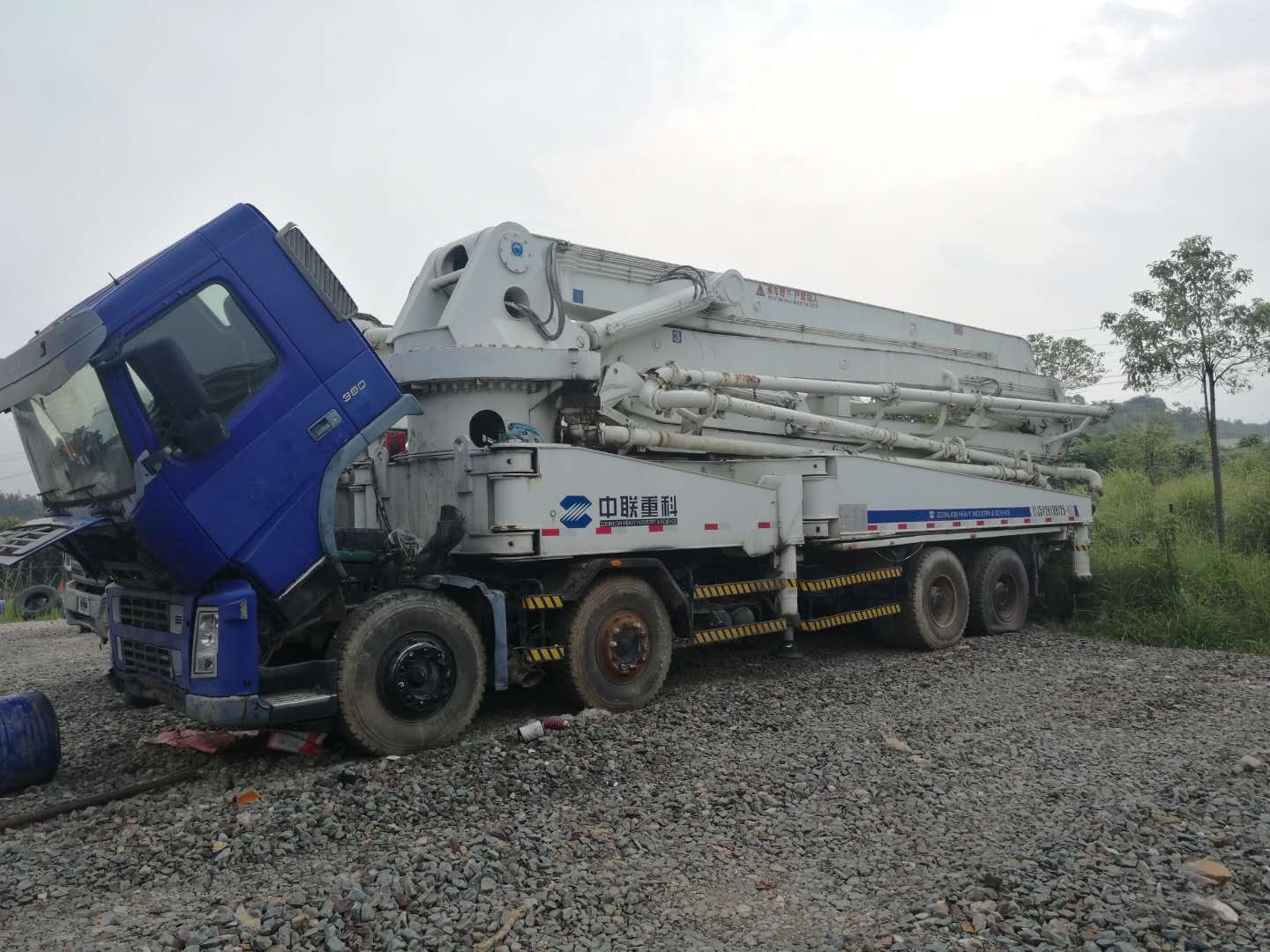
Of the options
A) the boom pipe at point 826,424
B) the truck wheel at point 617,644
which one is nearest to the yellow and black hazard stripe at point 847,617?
the boom pipe at point 826,424

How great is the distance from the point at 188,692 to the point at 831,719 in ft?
12.6

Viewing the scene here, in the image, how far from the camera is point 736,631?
7359mm

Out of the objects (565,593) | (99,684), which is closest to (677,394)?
(565,593)

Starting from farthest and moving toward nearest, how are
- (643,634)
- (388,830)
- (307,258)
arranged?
(643,634)
(307,258)
(388,830)

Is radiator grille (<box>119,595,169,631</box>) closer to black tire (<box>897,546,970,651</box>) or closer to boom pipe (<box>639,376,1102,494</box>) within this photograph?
boom pipe (<box>639,376,1102,494</box>)

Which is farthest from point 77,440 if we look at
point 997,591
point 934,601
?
point 997,591

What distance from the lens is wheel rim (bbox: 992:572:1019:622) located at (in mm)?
10195

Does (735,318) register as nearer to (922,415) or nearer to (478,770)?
(922,415)

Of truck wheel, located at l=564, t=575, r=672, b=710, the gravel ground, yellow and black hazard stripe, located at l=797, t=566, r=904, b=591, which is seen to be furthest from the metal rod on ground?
yellow and black hazard stripe, located at l=797, t=566, r=904, b=591

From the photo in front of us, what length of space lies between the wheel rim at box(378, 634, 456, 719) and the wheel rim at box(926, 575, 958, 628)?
17.6 feet

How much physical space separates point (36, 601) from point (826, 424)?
13034 millimetres

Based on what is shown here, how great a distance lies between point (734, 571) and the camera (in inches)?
301

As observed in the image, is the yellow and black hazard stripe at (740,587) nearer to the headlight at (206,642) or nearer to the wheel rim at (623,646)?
the wheel rim at (623,646)

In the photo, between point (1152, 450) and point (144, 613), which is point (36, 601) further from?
point (1152, 450)
